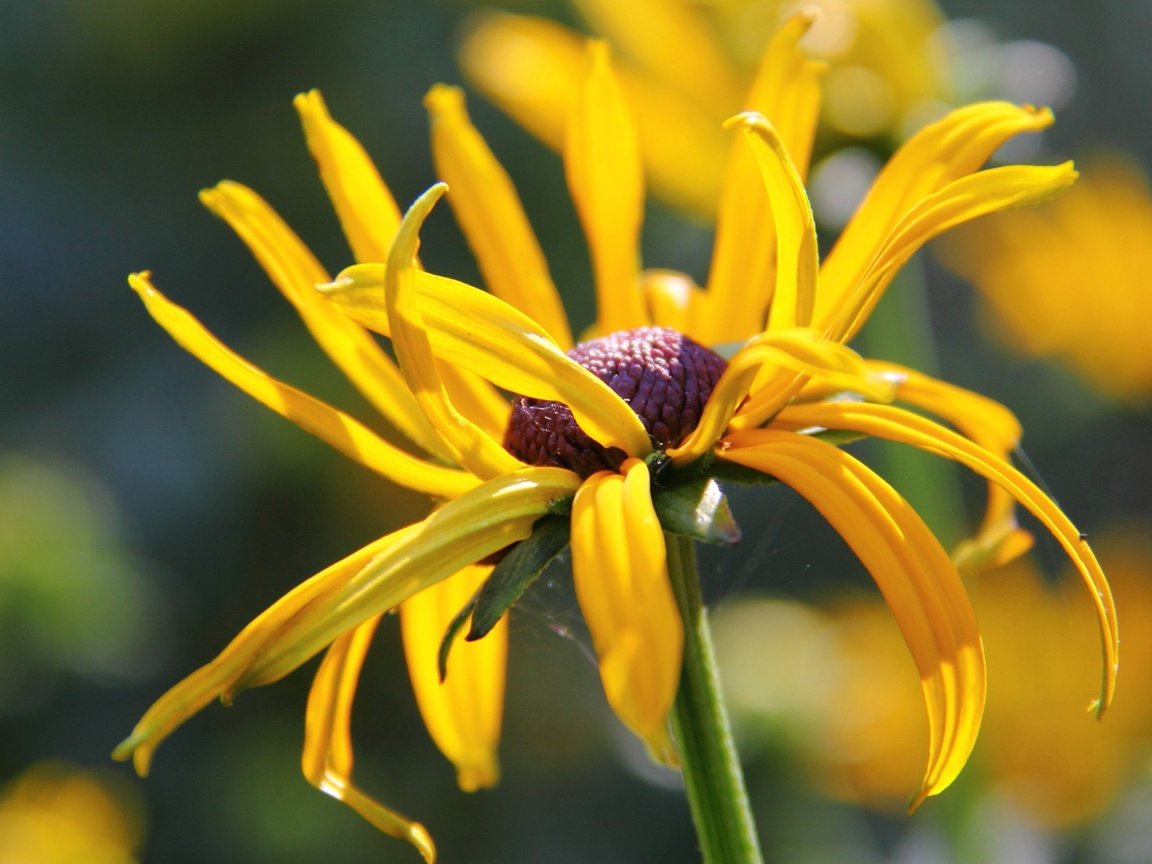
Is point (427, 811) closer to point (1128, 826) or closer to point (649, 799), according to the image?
point (649, 799)

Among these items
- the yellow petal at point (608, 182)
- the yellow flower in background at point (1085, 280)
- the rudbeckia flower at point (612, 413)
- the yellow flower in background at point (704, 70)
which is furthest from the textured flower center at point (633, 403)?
the yellow flower in background at point (1085, 280)

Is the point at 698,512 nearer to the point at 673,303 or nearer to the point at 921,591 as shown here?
the point at 921,591

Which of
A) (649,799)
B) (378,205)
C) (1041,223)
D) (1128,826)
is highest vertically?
(1041,223)

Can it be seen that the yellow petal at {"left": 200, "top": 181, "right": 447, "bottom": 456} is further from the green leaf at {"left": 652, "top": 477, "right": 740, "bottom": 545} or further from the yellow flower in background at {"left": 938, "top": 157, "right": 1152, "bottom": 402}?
the yellow flower in background at {"left": 938, "top": 157, "right": 1152, "bottom": 402}

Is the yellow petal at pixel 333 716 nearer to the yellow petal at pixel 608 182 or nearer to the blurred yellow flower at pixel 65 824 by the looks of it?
the yellow petal at pixel 608 182

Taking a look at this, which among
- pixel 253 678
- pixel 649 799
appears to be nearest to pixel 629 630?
pixel 253 678

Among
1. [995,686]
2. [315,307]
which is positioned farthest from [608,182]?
[995,686]
